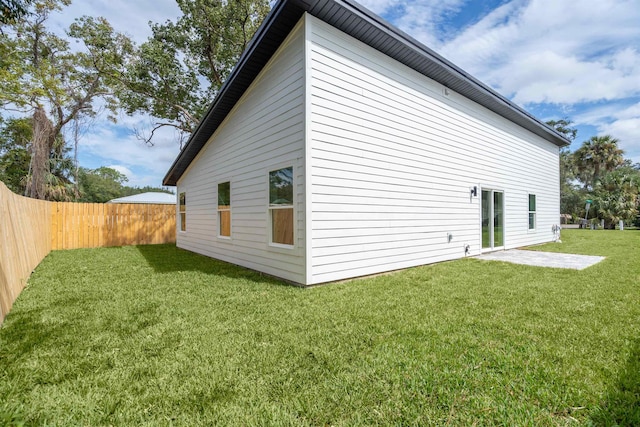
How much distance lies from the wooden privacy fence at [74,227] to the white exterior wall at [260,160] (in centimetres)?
363

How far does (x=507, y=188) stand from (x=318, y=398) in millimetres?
9117

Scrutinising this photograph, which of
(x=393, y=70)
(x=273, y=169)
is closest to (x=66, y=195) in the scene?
(x=273, y=169)

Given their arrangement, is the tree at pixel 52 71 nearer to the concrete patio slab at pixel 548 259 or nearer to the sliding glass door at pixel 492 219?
the sliding glass door at pixel 492 219

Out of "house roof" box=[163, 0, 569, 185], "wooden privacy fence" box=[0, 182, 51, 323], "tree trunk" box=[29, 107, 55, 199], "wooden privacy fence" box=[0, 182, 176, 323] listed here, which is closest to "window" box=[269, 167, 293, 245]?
"house roof" box=[163, 0, 569, 185]

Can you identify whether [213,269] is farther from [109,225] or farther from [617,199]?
[617,199]

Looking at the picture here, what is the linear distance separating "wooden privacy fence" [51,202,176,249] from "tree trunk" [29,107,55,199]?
404 centimetres

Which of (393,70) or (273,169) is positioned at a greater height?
(393,70)

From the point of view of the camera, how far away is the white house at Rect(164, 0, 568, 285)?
4.54 metres

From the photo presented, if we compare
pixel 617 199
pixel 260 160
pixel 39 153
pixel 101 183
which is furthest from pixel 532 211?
pixel 101 183

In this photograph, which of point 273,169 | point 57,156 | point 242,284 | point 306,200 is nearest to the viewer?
point 306,200

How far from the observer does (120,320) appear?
3.21 m

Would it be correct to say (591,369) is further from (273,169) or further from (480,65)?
(480,65)

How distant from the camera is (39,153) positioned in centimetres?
1323

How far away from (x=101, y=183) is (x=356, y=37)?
50.2m
